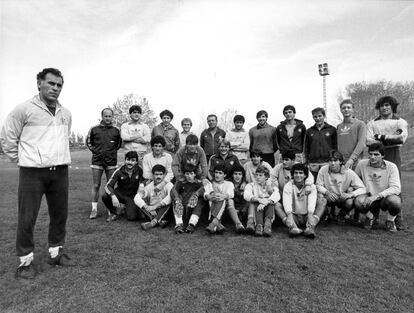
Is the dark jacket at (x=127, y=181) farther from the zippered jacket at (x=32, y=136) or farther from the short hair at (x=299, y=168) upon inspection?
the short hair at (x=299, y=168)

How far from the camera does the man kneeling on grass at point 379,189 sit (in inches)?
194

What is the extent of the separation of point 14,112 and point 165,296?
2.54 meters

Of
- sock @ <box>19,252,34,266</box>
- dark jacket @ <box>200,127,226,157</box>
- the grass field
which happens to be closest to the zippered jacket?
sock @ <box>19,252,34,266</box>

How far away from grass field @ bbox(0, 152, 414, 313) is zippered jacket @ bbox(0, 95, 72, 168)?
1305mm

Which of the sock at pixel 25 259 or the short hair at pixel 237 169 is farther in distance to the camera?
the short hair at pixel 237 169

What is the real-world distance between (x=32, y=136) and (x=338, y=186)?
4953 mm

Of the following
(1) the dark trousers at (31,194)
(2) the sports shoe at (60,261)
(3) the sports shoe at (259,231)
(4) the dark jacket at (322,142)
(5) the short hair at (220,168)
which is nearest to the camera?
(1) the dark trousers at (31,194)

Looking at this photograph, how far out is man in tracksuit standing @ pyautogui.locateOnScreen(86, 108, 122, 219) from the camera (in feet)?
19.4

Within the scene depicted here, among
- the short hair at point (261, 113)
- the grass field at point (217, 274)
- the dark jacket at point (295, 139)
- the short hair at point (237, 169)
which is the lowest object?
the grass field at point (217, 274)

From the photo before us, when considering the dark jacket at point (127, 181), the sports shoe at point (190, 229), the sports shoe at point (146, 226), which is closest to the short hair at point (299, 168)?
the sports shoe at point (190, 229)

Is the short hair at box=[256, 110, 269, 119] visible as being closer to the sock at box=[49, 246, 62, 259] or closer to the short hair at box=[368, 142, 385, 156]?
the short hair at box=[368, 142, 385, 156]

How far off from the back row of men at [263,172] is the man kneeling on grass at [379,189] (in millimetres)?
16

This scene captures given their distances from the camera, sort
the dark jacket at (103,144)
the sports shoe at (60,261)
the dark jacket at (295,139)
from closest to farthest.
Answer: the sports shoe at (60,261) < the dark jacket at (103,144) < the dark jacket at (295,139)

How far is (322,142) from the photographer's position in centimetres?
566
